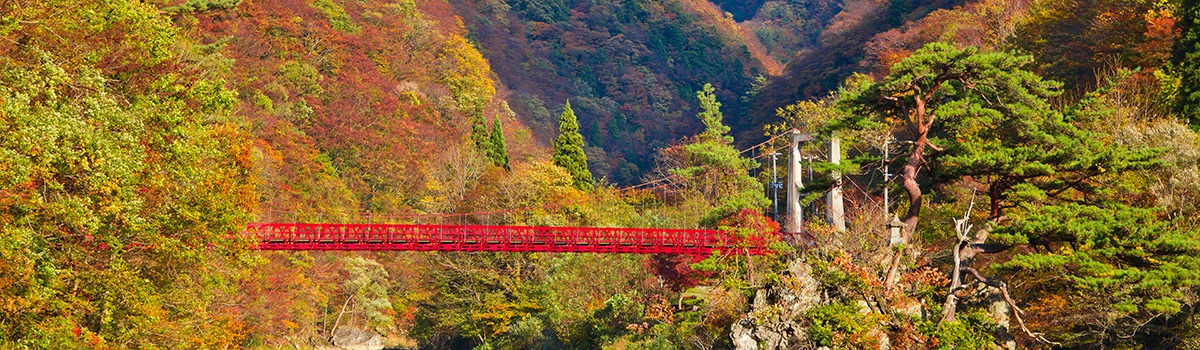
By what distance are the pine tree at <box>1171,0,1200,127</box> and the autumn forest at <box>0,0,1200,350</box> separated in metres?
0.08

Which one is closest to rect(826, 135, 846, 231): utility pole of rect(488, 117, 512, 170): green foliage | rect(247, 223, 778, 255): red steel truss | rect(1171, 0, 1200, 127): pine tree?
rect(247, 223, 778, 255): red steel truss

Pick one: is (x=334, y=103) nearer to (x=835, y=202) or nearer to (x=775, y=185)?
(x=775, y=185)

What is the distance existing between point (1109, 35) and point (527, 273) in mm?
15587

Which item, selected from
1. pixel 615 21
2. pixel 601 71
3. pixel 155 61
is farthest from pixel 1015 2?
pixel 615 21

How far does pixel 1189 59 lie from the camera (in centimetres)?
2291

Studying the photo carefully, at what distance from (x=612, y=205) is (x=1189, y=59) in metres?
17.2

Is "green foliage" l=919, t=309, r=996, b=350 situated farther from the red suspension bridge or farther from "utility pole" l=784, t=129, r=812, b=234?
"utility pole" l=784, t=129, r=812, b=234

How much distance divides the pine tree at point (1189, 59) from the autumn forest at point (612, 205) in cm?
8

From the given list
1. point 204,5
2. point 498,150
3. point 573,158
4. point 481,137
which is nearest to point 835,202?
point 204,5

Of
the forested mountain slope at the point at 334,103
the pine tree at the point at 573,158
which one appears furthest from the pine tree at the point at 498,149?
the pine tree at the point at 573,158

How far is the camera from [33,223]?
49.7 ft

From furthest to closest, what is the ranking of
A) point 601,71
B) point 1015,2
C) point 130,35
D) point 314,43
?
point 601,71
point 314,43
point 1015,2
point 130,35

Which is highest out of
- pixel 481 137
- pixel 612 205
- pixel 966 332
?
pixel 481 137

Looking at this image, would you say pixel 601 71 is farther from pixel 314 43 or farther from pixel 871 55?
pixel 314 43
